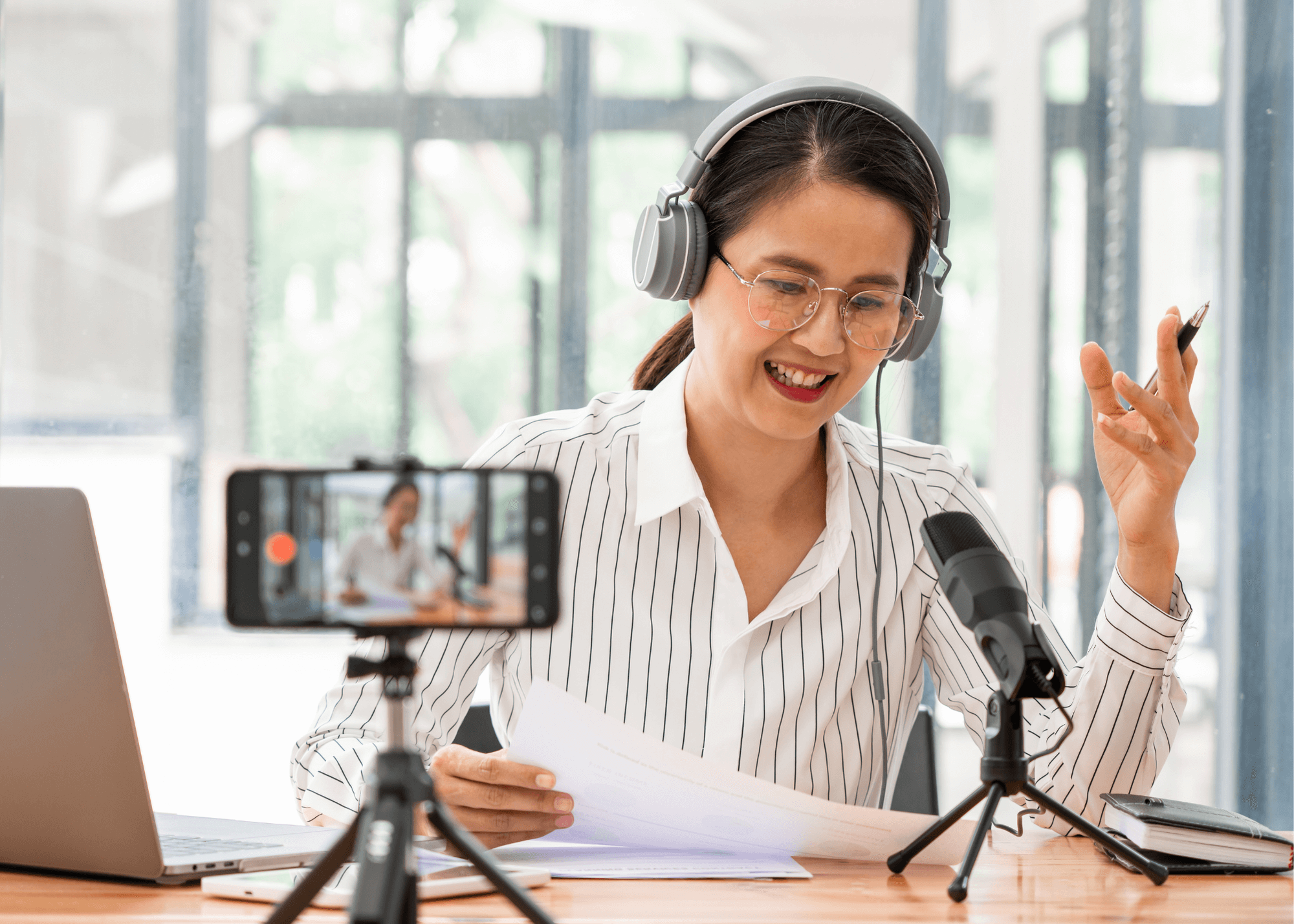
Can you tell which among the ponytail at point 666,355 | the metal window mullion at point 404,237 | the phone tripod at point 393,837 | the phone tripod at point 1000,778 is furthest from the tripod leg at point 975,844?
the metal window mullion at point 404,237

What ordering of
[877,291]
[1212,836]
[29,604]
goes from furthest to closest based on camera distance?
[877,291]
[1212,836]
[29,604]

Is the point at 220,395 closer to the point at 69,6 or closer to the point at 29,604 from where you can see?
the point at 69,6

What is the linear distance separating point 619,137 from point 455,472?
2440 mm

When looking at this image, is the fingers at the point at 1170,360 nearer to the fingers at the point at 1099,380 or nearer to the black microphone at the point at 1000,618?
the fingers at the point at 1099,380

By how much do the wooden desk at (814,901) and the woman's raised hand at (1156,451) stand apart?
0.86ft

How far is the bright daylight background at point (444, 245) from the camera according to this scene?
276 cm

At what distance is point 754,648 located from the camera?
121cm

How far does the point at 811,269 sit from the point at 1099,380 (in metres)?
0.30

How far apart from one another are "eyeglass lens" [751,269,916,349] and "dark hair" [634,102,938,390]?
0.09m

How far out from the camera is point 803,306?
3.66 feet

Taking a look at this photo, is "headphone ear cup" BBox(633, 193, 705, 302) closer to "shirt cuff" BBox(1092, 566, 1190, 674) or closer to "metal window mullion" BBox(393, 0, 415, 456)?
Answer: "shirt cuff" BBox(1092, 566, 1190, 674)

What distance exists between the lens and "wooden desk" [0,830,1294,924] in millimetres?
716

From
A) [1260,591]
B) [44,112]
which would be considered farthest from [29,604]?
[1260,591]

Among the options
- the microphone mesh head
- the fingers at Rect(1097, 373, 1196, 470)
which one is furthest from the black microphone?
the fingers at Rect(1097, 373, 1196, 470)
